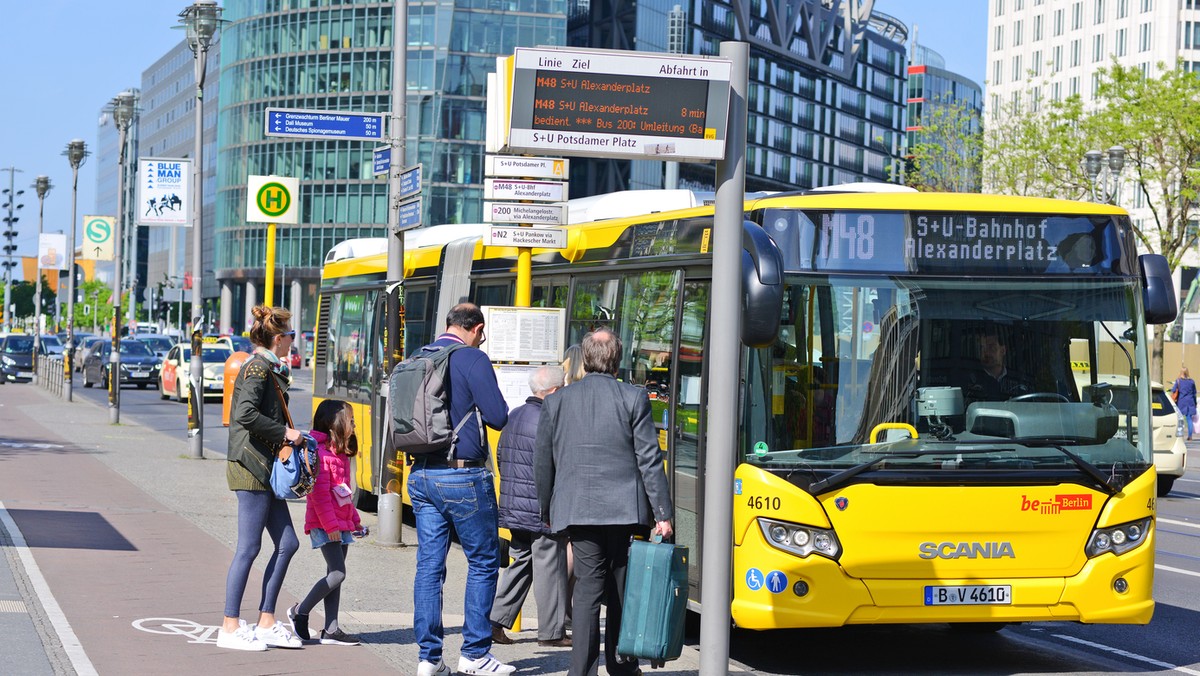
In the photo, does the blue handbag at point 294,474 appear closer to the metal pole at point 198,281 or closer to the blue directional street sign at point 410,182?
the blue directional street sign at point 410,182

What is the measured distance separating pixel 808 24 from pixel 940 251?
3167 inches

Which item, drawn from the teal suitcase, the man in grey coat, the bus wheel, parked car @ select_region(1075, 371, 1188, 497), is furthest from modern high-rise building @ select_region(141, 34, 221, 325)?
the teal suitcase

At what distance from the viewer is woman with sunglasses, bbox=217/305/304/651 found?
805 cm

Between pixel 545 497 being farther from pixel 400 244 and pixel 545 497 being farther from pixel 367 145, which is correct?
pixel 367 145

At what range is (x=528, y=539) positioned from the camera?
342 inches

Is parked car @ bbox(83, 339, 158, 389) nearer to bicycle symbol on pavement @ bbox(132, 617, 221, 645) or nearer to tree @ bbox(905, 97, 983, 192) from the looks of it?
tree @ bbox(905, 97, 983, 192)

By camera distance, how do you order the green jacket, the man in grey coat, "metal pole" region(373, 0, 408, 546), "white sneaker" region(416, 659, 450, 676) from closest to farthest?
the man in grey coat, "white sneaker" region(416, 659, 450, 676), the green jacket, "metal pole" region(373, 0, 408, 546)

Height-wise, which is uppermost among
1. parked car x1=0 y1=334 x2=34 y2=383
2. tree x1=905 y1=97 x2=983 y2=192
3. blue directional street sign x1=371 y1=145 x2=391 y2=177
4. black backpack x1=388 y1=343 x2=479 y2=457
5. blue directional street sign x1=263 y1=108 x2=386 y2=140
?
tree x1=905 y1=97 x2=983 y2=192

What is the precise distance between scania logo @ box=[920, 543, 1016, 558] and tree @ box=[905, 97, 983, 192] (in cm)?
4159

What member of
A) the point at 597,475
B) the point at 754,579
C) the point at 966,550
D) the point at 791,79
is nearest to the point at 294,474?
the point at 597,475

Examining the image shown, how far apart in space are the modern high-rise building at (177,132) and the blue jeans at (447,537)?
112989 mm

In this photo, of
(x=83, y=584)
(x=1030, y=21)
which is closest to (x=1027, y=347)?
(x=83, y=584)

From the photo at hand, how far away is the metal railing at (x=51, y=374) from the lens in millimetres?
43562

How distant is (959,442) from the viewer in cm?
833
